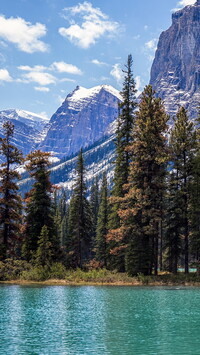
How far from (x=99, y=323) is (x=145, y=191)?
79.0ft

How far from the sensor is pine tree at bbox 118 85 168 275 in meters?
41.8

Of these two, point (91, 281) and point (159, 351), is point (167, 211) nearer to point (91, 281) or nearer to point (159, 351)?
point (91, 281)

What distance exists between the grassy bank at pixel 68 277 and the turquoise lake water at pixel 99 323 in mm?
8407

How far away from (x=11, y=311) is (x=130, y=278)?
19911 millimetres

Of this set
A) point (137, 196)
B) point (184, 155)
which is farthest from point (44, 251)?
point (184, 155)

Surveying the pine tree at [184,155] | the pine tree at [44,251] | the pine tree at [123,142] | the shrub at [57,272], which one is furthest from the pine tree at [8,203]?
the pine tree at [184,155]

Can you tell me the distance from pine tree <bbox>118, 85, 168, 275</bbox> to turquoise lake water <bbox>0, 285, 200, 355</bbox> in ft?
31.8

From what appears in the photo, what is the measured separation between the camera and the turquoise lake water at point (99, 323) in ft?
47.7

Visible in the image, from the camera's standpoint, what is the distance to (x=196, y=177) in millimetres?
44562

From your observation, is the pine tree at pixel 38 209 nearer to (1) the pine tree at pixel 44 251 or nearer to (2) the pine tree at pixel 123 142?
(1) the pine tree at pixel 44 251

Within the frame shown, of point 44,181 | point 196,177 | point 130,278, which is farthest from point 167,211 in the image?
point 44,181

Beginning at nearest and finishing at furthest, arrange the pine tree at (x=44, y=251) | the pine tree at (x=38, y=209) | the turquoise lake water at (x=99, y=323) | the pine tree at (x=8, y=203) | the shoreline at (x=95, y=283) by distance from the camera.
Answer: the turquoise lake water at (x=99, y=323) < the shoreline at (x=95, y=283) < the pine tree at (x=44, y=251) < the pine tree at (x=8, y=203) < the pine tree at (x=38, y=209)

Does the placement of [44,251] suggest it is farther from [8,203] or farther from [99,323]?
[99,323]

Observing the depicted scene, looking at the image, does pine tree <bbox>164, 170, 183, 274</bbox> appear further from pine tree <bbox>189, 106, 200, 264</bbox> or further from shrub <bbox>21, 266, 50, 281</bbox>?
shrub <bbox>21, 266, 50, 281</bbox>
